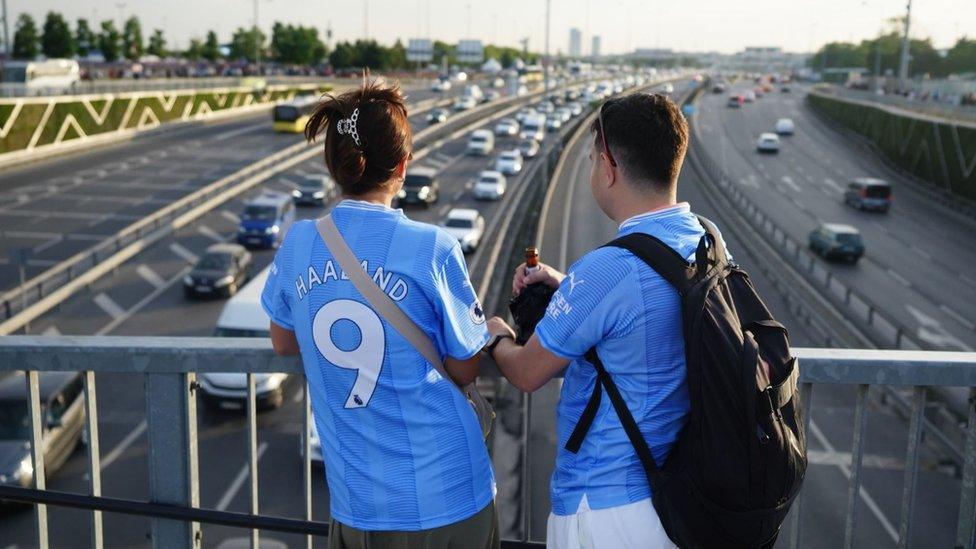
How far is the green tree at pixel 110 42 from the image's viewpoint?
345 feet

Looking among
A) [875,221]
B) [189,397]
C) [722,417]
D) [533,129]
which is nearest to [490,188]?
[875,221]

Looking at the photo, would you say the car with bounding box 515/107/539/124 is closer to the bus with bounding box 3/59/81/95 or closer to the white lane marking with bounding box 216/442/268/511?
the bus with bounding box 3/59/81/95

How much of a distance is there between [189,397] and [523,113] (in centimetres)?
8186

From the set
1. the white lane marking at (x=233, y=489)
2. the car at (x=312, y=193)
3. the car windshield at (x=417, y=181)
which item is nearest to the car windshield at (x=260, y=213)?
the car at (x=312, y=193)

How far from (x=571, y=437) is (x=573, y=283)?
1.36 feet

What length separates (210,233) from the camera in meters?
32.5

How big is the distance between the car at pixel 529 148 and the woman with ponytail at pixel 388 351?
55.1 m

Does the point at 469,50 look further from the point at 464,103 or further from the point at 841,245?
the point at 841,245

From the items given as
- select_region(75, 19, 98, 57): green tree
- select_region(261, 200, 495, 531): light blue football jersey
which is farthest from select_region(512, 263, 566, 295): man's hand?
select_region(75, 19, 98, 57): green tree

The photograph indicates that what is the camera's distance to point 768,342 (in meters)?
2.37

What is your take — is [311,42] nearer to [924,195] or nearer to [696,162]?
[696,162]

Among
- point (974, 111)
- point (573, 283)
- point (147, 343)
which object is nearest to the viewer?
point (573, 283)

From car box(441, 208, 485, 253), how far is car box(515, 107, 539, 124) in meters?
44.9

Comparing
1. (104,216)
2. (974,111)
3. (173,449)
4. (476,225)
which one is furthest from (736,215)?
(173,449)
